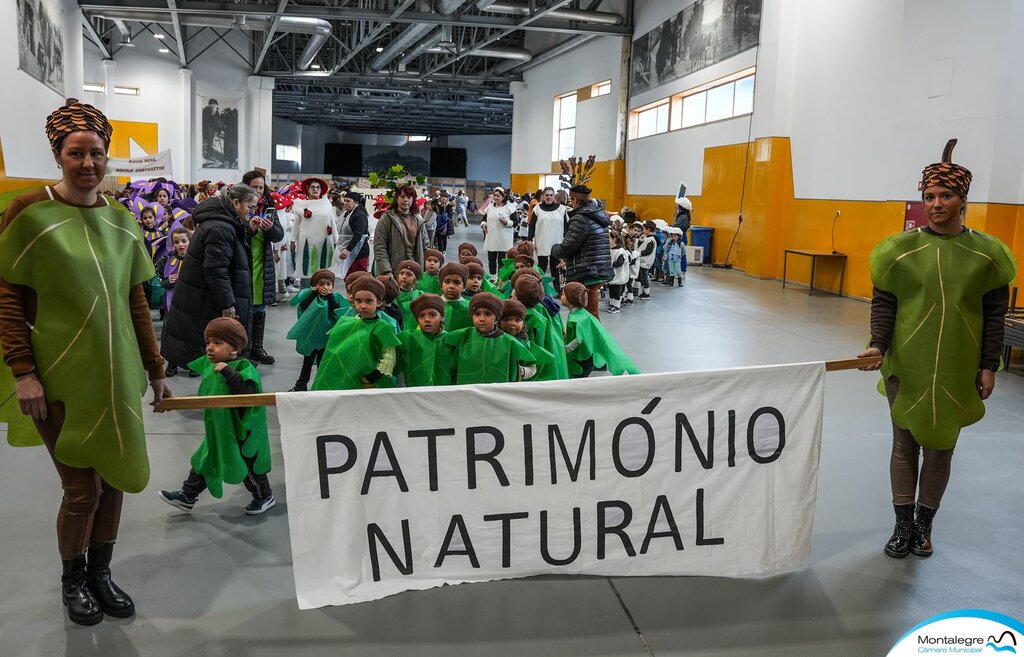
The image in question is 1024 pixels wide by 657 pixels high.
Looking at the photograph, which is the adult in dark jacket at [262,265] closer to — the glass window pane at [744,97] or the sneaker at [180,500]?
the sneaker at [180,500]

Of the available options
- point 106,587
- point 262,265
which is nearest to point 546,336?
point 106,587

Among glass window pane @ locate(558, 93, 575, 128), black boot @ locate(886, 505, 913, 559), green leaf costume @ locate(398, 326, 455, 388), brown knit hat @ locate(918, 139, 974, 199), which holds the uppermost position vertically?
glass window pane @ locate(558, 93, 575, 128)

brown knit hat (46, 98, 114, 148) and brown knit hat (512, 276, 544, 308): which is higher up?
brown knit hat (46, 98, 114, 148)

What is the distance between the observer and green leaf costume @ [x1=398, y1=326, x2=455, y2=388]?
4.65 metres

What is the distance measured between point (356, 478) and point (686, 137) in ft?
64.9

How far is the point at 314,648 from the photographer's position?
2947mm

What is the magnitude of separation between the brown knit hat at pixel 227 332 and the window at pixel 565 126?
87.1 feet

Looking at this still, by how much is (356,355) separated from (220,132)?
29746 mm

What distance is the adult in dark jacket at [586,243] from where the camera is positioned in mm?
9094

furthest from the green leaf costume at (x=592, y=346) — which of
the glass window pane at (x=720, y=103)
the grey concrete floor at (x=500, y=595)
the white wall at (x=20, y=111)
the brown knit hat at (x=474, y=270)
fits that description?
the glass window pane at (x=720, y=103)

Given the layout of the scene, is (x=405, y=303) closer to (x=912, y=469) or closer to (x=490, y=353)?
(x=490, y=353)

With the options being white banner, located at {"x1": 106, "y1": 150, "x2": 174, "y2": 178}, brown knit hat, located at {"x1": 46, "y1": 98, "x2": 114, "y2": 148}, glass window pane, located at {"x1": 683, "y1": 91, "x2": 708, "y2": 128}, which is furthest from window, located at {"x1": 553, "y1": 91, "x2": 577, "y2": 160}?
brown knit hat, located at {"x1": 46, "y1": 98, "x2": 114, "y2": 148}

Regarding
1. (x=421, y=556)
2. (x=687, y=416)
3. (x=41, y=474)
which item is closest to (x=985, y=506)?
(x=687, y=416)

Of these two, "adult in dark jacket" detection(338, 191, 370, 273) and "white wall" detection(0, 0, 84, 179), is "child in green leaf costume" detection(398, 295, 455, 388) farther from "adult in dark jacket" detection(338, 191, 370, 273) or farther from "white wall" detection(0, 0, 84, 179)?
"white wall" detection(0, 0, 84, 179)
